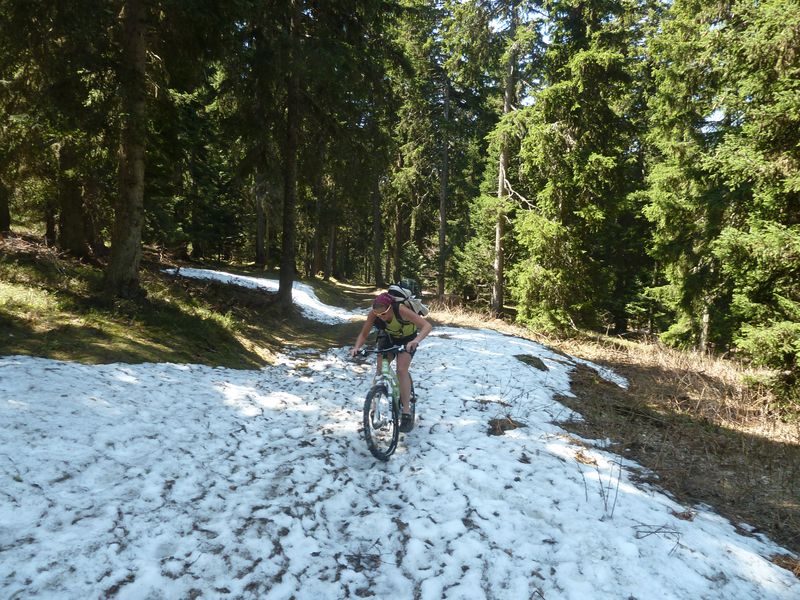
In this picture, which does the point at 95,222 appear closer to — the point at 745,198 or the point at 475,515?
the point at 475,515

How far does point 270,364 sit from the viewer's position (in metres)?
10.5

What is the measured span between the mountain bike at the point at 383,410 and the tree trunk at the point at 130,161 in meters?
6.87

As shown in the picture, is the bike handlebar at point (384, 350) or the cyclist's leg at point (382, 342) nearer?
the bike handlebar at point (384, 350)

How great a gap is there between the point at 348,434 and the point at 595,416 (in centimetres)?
462

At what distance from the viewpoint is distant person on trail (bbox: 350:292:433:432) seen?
5.84 m

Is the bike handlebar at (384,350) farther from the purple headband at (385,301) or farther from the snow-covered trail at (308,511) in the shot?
the snow-covered trail at (308,511)

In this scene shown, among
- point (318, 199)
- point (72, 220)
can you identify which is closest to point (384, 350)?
point (72, 220)

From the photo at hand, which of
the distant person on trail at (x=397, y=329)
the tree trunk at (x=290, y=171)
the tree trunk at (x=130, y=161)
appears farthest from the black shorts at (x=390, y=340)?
the tree trunk at (x=290, y=171)

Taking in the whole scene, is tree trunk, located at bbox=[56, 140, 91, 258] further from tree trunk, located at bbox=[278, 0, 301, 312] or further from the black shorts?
the black shorts

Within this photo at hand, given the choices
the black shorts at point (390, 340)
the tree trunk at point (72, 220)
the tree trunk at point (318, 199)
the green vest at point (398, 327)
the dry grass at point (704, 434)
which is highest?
the tree trunk at point (318, 199)

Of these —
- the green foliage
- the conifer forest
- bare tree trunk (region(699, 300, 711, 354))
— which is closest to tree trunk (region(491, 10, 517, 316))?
the conifer forest

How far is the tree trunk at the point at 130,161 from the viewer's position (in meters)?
8.28

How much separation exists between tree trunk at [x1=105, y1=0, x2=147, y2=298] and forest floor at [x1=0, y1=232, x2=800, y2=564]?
0.73 metres

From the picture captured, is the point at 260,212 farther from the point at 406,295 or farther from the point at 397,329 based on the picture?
the point at 406,295
